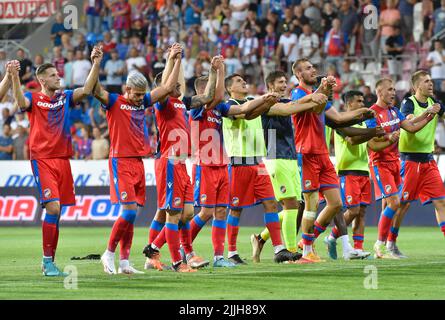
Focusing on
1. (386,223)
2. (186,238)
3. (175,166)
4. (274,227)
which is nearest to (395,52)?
(386,223)

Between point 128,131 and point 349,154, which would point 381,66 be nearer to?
point 349,154

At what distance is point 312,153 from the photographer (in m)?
15.0

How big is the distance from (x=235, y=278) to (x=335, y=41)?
55.8 feet

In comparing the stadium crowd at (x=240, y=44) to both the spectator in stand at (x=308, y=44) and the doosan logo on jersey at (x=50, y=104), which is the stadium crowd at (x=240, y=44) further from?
the doosan logo on jersey at (x=50, y=104)

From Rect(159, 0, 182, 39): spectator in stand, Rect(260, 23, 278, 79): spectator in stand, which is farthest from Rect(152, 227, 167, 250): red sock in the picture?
Rect(159, 0, 182, 39): spectator in stand

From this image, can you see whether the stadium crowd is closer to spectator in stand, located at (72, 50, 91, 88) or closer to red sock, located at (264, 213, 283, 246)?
spectator in stand, located at (72, 50, 91, 88)

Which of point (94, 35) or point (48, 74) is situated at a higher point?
point (94, 35)

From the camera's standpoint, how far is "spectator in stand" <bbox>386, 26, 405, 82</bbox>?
27516 mm

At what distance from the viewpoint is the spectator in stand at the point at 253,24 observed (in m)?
30.3

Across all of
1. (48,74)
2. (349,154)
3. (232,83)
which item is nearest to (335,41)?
(349,154)

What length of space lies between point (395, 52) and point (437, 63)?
1.50 metres

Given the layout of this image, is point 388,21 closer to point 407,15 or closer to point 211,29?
point 407,15

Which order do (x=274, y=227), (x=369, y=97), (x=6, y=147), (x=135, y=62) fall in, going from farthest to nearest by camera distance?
(x=135, y=62) < (x=6, y=147) < (x=369, y=97) < (x=274, y=227)

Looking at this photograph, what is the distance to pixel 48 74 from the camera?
1350 centimetres
